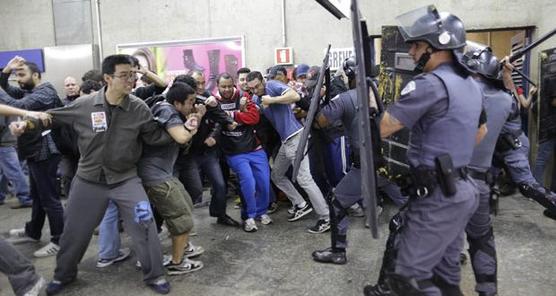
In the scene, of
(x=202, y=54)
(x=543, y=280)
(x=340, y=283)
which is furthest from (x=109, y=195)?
(x=202, y=54)

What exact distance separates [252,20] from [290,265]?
4.89 m

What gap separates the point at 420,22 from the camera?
2.52m

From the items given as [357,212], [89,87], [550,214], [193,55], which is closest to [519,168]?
[550,214]

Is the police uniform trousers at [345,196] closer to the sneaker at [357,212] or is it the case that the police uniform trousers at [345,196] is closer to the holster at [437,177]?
the holster at [437,177]

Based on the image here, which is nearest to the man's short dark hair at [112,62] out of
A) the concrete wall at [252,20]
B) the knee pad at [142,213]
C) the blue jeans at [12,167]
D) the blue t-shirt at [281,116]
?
the knee pad at [142,213]

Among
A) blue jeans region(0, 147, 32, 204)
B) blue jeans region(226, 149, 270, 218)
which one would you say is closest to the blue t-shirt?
blue jeans region(226, 149, 270, 218)

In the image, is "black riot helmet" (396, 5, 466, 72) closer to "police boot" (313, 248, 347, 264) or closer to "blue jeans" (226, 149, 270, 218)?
"police boot" (313, 248, 347, 264)

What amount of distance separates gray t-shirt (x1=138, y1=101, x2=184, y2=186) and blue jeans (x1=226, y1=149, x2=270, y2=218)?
1.31 m

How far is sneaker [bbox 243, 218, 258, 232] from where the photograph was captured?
16.3 feet

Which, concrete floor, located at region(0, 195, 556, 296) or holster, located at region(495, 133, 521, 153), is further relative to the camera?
holster, located at region(495, 133, 521, 153)

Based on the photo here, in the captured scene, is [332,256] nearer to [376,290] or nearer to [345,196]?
[345,196]

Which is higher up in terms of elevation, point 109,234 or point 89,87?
point 89,87

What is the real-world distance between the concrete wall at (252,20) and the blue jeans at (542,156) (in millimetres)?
1219

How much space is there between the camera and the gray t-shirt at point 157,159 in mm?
3623
